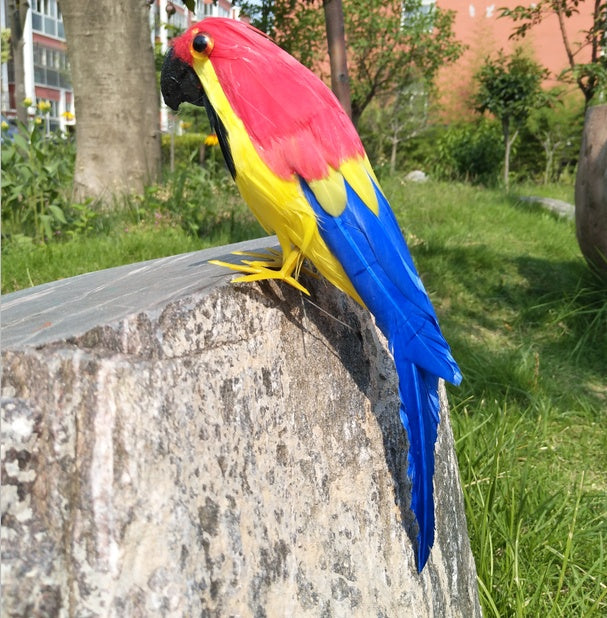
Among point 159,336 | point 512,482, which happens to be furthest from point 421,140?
point 159,336

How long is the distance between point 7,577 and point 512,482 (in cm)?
162

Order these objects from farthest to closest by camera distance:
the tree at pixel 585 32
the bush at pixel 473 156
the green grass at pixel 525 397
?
the bush at pixel 473 156 → the tree at pixel 585 32 → the green grass at pixel 525 397

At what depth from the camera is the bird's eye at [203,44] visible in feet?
4.36

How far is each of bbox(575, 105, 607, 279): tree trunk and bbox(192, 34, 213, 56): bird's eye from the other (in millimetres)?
3092

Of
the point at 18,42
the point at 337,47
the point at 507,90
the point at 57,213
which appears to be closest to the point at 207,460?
the point at 337,47

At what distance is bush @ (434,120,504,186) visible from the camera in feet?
36.6

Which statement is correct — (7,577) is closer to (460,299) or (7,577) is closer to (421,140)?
(460,299)

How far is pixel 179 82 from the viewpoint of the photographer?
4.63 feet

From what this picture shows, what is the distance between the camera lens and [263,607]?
45.7 inches

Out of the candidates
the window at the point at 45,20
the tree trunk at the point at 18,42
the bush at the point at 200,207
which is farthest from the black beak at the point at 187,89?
the window at the point at 45,20

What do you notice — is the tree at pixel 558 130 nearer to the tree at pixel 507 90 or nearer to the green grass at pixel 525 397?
the tree at pixel 507 90

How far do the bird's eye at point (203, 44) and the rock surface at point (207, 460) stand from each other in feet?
1.49

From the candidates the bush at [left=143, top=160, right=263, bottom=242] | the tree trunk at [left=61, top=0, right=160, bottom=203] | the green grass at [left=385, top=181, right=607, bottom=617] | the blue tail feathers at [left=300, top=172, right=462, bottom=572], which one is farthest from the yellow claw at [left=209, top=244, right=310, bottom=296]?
the tree trunk at [left=61, top=0, right=160, bottom=203]

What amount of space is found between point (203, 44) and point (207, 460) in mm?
812
